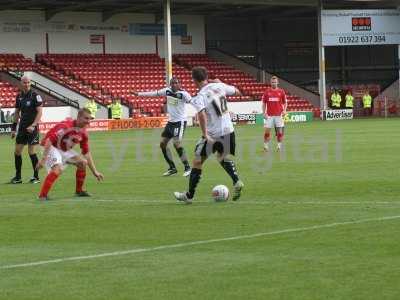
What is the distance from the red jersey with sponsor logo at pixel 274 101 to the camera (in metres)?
28.2

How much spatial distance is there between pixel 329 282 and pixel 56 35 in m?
52.9

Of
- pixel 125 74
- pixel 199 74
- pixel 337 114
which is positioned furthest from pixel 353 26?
pixel 199 74

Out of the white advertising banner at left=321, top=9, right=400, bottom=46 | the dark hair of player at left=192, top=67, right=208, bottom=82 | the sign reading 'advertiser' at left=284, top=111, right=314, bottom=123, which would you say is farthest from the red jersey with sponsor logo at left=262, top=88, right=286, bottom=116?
the white advertising banner at left=321, top=9, right=400, bottom=46

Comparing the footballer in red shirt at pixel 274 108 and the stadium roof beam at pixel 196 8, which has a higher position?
the stadium roof beam at pixel 196 8

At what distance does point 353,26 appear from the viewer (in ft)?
196

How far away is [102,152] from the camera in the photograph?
98.0ft

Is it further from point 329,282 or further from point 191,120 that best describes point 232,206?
point 191,120

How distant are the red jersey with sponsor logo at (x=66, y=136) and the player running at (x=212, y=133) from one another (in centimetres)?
197

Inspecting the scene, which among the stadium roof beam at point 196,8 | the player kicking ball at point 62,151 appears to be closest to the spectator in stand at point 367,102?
the stadium roof beam at point 196,8

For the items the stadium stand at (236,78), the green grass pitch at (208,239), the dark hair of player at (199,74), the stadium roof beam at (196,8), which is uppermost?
the stadium roof beam at (196,8)

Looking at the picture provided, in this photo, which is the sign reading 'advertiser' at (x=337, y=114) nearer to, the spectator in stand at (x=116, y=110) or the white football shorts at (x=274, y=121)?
the spectator in stand at (x=116, y=110)

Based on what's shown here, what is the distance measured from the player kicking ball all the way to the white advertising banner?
148ft

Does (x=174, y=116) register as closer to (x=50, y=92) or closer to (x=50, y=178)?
(x=50, y=178)

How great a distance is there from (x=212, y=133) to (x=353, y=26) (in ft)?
153
